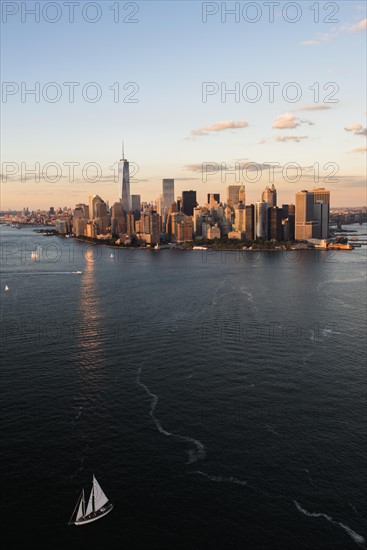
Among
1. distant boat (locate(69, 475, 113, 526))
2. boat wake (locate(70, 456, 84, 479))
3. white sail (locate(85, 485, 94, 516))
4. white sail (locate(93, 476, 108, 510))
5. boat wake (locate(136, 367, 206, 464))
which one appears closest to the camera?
distant boat (locate(69, 475, 113, 526))

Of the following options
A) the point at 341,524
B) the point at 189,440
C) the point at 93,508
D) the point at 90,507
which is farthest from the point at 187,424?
the point at 341,524

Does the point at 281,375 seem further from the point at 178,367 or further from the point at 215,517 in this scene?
the point at 215,517

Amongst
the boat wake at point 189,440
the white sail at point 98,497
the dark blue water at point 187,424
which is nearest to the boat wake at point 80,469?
the dark blue water at point 187,424

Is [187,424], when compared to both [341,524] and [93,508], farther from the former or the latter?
[341,524]

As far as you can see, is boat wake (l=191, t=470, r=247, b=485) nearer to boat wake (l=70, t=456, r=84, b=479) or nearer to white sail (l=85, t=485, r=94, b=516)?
white sail (l=85, t=485, r=94, b=516)

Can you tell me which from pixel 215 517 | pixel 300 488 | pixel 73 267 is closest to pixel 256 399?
pixel 300 488

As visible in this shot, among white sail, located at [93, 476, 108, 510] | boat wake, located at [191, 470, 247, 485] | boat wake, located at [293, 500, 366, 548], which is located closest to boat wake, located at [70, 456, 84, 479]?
white sail, located at [93, 476, 108, 510]

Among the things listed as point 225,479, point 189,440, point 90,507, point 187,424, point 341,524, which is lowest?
point 341,524
